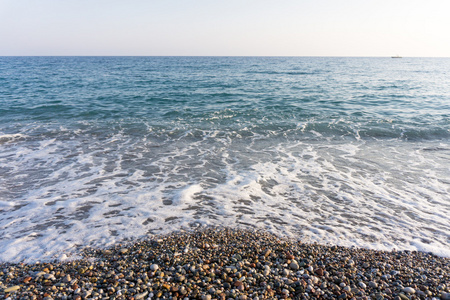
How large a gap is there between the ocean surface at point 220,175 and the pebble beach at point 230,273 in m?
0.49

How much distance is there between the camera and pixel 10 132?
1212 centimetres

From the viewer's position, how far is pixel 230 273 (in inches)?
150

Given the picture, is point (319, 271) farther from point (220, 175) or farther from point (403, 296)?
point (220, 175)

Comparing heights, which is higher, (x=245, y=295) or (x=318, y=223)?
(x=245, y=295)

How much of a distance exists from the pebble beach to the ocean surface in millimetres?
492

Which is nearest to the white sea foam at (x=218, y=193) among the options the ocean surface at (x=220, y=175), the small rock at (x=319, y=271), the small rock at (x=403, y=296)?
the ocean surface at (x=220, y=175)

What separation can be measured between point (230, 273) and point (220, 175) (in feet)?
14.5

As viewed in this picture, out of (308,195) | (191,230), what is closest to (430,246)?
(308,195)

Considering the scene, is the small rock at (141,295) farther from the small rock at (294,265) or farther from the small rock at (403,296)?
the small rock at (403,296)

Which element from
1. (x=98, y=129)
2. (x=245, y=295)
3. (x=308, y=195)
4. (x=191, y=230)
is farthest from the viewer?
(x=98, y=129)

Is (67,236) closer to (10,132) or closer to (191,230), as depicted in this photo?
(191,230)

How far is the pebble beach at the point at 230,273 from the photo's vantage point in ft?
11.3

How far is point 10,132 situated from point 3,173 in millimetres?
5616

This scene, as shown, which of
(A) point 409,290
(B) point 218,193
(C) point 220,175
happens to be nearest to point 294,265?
(A) point 409,290
